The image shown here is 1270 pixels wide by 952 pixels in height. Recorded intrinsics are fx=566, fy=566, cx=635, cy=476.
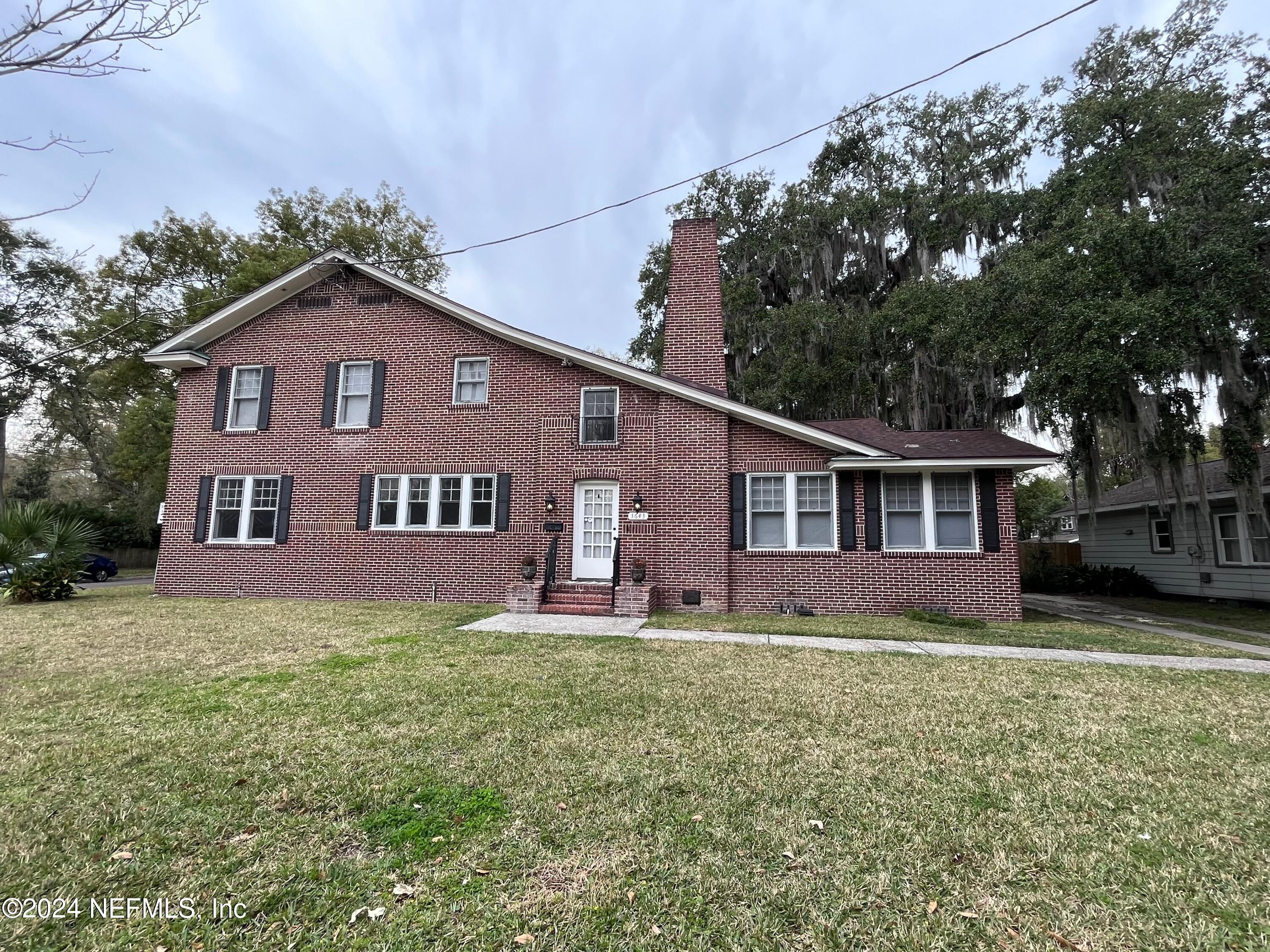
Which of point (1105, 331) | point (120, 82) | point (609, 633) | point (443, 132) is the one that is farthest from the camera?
point (443, 132)

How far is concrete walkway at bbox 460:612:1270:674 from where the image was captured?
21.6 feet

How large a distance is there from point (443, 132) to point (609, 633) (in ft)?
34.7

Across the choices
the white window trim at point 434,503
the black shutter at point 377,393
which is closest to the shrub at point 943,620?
the white window trim at point 434,503

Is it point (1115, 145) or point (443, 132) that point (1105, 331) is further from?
point (443, 132)

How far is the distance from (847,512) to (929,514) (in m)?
1.44

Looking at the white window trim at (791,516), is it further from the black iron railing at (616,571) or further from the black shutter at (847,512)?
the black iron railing at (616,571)

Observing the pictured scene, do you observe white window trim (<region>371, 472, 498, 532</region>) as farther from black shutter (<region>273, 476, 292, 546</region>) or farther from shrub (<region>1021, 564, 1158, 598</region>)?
shrub (<region>1021, 564, 1158, 598</region>)

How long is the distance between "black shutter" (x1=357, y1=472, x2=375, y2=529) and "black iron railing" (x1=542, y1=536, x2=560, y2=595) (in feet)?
13.2

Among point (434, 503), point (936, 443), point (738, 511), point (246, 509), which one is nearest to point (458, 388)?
point (434, 503)

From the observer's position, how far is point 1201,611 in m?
13.1

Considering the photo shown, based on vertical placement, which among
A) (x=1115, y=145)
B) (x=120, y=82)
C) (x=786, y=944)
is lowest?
(x=786, y=944)

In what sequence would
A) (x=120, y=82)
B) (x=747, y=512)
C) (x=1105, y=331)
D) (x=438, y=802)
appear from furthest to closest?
1. (x=747, y=512)
2. (x=1105, y=331)
3. (x=120, y=82)
4. (x=438, y=802)

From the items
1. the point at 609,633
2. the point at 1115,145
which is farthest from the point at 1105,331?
the point at 609,633

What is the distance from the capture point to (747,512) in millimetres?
10688
